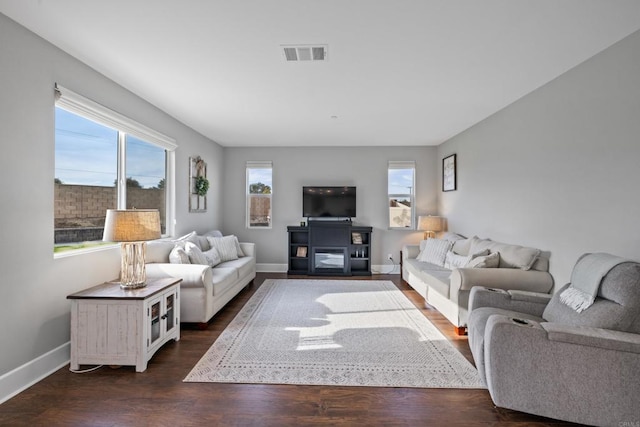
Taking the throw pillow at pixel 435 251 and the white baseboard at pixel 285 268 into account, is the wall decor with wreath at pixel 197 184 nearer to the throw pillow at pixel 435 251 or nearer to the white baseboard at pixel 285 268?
the white baseboard at pixel 285 268

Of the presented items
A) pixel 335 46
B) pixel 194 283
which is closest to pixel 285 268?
pixel 194 283

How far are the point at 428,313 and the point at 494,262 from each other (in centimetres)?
101

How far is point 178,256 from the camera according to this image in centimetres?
354

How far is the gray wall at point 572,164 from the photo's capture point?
226 centimetres

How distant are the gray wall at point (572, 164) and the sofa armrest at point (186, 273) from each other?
11.6ft

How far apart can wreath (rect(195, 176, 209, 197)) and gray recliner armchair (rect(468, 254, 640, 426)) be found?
4.52 m

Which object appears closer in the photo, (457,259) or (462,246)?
(457,259)

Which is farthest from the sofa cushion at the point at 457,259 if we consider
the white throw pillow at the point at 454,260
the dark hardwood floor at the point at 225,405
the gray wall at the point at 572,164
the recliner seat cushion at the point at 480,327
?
the dark hardwood floor at the point at 225,405

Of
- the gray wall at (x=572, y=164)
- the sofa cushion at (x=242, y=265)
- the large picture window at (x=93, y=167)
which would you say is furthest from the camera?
the sofa cushion at (x=242, y=265)

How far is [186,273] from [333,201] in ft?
11.4

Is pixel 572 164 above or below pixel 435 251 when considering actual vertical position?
above

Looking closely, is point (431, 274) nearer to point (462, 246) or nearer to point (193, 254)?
point (462, 246)

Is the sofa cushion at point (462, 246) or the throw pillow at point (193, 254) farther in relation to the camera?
the sofa cushion at point (462, 246)

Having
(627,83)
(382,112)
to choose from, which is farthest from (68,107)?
(627,83)
